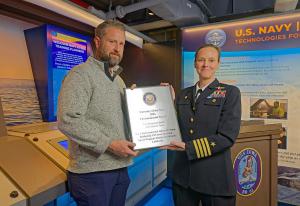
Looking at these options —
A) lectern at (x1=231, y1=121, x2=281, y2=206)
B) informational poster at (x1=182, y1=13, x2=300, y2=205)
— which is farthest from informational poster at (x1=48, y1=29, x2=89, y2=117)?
informational poster at (x1=182, y1=13, x2=300, y2=205)

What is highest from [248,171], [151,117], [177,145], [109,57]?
[109,57]

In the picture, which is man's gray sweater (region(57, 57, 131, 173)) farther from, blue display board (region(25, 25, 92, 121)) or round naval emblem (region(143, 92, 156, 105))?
blue display board (region(25, 25, 92, 121))

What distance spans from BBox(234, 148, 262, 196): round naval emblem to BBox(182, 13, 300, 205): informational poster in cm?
145

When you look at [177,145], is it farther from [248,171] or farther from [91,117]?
[248,171]

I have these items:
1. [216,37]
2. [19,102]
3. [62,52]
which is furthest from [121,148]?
[216,37]

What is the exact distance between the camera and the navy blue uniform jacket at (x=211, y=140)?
1.32m

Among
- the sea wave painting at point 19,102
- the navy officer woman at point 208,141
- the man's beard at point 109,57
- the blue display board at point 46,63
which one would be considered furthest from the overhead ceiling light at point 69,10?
the navy officer woman at point 208,141

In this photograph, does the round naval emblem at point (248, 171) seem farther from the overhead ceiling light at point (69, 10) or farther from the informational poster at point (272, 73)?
the overhead ceiling light at point (69, 10)

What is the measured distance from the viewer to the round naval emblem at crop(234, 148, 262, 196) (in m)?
1.79

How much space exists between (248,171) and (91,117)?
4.17ft

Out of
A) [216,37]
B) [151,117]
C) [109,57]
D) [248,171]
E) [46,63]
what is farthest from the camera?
[216,37]

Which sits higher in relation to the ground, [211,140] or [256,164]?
[211,140]

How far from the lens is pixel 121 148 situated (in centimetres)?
121

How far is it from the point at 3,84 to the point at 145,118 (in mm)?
1359
